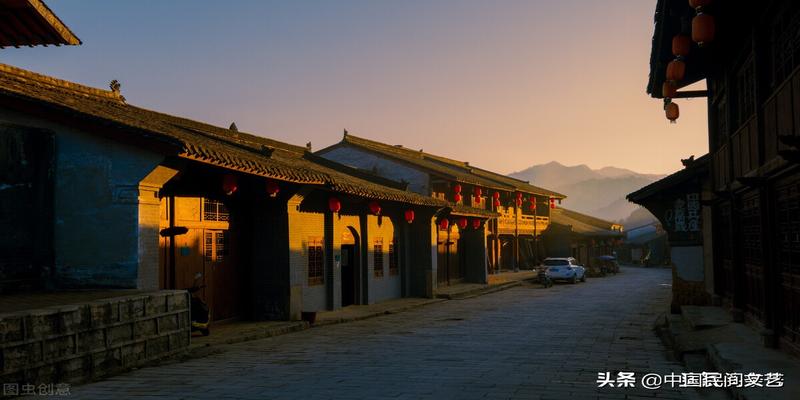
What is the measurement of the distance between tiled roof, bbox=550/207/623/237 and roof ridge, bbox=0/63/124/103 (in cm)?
3544

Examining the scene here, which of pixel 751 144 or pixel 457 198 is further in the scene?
pixel 457 198

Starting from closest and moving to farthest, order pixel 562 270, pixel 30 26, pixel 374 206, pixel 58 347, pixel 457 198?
1. pixel 58 347
2. pixel 30 26
3. pixel 374 206
4. pixel 457 198
5. pixel 562 270

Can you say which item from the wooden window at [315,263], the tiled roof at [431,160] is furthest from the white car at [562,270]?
the wooden window at [315,263]

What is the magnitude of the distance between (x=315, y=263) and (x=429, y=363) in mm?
8681

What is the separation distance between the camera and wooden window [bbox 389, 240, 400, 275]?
23469mm

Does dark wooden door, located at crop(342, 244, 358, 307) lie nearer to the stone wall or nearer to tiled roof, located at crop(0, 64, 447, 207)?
tiled roof, located at crop(0, 64, 447, 207)

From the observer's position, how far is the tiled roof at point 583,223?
157 ft

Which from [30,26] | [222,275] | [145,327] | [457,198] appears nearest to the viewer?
[30,26]

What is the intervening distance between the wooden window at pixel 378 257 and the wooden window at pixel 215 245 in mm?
7088

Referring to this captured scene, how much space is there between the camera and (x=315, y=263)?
18641mm

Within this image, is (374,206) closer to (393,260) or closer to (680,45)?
(393,260)

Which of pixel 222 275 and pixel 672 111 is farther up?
pixel 672 111

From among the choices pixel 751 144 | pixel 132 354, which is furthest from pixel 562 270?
pixel 132 354

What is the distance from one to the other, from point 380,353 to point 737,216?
6.95m
